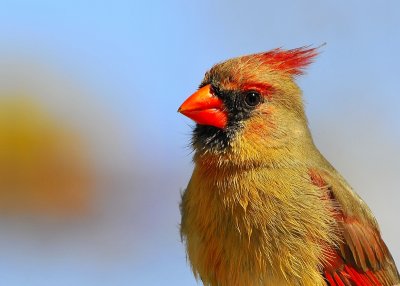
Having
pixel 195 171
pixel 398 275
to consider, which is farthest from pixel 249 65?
pixel 398 275

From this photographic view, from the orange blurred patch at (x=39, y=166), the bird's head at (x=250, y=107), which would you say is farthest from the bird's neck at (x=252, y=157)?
the orange blurred patch at (x=39, y=166)

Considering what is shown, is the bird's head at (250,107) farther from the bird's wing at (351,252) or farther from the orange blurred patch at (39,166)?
the orange blurred patch at (39,166)

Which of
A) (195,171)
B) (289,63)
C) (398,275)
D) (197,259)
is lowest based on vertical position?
(398,275)

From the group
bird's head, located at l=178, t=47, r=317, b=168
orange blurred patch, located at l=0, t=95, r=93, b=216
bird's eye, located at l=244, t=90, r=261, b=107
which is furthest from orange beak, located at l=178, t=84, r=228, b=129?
orange blurred patch, located at l=0, t=95, r=93, b=216

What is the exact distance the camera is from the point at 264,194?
3744mm

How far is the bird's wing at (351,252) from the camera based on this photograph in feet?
12.4

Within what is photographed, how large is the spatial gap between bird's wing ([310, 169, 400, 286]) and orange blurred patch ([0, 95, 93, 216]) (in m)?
1.75

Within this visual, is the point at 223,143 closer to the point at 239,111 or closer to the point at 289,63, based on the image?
the point at 239,111

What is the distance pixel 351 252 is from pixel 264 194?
439 mm

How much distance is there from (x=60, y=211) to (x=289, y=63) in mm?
1719

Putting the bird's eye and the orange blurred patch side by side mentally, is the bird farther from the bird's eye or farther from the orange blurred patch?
the orange blurred patch

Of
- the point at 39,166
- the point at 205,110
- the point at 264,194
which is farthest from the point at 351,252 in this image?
the point at 39,166

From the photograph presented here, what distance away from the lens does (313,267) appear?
3.70 m

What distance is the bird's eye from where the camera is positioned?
3887mm
